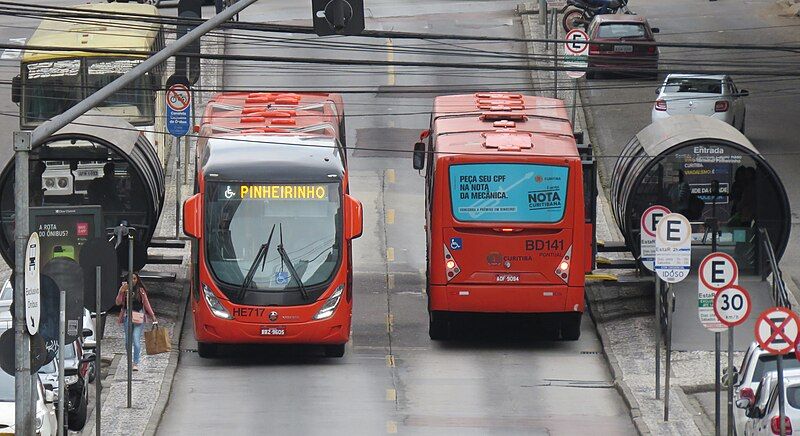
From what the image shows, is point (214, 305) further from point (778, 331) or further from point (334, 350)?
point (778, 331)

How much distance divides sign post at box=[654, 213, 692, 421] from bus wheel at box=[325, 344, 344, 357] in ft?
17.9

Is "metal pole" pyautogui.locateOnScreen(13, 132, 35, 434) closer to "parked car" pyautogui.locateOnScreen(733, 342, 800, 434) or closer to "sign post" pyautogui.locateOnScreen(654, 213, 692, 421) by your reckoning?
"parked car" pyautogui.locateOnScreen(733, 342, 800, 434)

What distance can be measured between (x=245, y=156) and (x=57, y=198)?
466 centimetres

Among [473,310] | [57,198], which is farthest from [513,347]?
[57,198]

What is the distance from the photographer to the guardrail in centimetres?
2612

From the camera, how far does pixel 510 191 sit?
25297mm

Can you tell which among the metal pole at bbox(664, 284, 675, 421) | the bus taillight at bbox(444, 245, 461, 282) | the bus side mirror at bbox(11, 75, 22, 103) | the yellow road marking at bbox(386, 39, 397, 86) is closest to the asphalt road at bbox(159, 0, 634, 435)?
the metal pole at bbox(664, 284, 675, 421)

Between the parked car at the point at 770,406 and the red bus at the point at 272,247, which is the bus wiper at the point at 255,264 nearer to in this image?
the red bus at the point at 272,247

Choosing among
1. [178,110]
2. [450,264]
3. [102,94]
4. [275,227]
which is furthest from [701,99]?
[102,94]

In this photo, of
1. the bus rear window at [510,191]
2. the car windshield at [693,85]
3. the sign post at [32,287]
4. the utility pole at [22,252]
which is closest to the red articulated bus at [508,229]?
the bus rear window at [510,191]

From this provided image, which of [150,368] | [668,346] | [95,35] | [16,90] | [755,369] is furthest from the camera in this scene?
[95,35]

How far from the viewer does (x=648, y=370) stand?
2478 centimetres

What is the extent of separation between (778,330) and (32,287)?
7.90 metres

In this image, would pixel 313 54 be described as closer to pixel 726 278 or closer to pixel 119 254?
pixel 119 254
